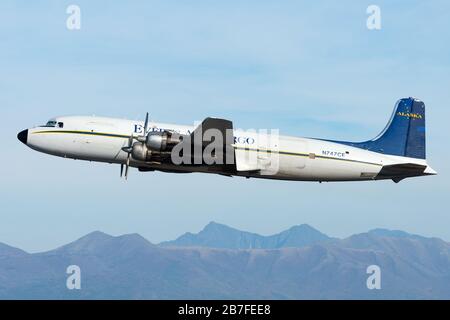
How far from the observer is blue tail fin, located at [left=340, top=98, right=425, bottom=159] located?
149 feet

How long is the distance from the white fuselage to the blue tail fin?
142 cm

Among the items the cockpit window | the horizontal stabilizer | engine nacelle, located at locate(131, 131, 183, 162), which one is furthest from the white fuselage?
engine nacelle, located at locate(131, 131, 183, 162)

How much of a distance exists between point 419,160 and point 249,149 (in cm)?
1204

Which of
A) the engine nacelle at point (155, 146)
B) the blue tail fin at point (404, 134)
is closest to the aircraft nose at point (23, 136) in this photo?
the engine nacelle at point (155, 146)

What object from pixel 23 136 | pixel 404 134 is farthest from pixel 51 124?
pixel 404 134

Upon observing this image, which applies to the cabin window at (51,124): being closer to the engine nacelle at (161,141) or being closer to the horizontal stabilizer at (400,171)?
the engine nacelle at (161,141)

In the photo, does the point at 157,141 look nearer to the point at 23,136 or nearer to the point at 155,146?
the point at 155,146

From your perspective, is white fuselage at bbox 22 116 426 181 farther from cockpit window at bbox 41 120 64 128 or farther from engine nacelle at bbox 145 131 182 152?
engine nacelle at bbox 145 131 182 152

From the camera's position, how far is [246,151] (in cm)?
4050
